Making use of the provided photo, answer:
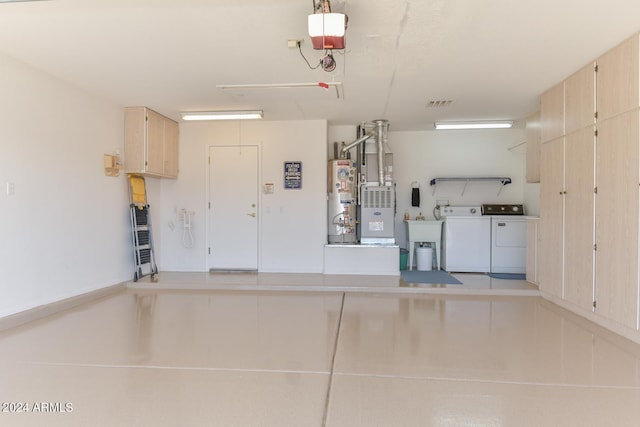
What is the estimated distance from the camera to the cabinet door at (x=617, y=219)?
313 centimetres

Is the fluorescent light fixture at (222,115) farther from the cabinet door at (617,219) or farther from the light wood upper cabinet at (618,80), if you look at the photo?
the cabinet door at (617,219)

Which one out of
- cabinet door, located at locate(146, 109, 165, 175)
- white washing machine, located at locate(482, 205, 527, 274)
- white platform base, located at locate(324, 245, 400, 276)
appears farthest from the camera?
white washing machine, located at locate(482, 205, 527, 274)

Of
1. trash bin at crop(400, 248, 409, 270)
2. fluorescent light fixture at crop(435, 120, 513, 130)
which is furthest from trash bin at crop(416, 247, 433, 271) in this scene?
fluorescent light fixture at crop(435, 120, 513, 130)

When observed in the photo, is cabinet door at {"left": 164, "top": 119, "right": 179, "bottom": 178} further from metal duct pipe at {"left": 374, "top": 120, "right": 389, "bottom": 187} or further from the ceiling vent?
the ceiling vent

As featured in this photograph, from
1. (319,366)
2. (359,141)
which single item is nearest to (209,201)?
(359,141)

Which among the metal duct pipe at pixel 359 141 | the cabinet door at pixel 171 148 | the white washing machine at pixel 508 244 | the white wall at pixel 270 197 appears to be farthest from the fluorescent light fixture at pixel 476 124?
the cabinet door at pixel 171 148


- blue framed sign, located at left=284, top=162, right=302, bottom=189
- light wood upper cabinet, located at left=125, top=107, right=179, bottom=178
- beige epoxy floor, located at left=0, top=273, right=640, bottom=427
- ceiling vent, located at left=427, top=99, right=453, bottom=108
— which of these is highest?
ceiling vent, located at left=427, top=99, right=453, bottom=108

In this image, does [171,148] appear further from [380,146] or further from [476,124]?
[476,124]

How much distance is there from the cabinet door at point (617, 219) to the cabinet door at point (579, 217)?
0.41ft

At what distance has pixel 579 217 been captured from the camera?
3.90 meters

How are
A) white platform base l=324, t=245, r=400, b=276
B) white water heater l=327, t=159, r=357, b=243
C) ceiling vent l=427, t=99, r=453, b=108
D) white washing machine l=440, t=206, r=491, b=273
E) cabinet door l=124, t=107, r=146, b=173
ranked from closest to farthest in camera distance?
ceiling vent l=427, t=99, r=453, b=108
cabinet door l=124, t=107, r=146, b=173
white platform base l=324, t=245, r=400, b=276
white washing machine l=440, t=206, r=491, b=273
white water heater l=327, t=159, r=357, b=243

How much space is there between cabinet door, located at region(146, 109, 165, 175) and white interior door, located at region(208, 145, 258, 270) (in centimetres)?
87

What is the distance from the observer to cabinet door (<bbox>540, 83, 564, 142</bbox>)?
4262mm

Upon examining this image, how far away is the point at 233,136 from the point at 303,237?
219cm
